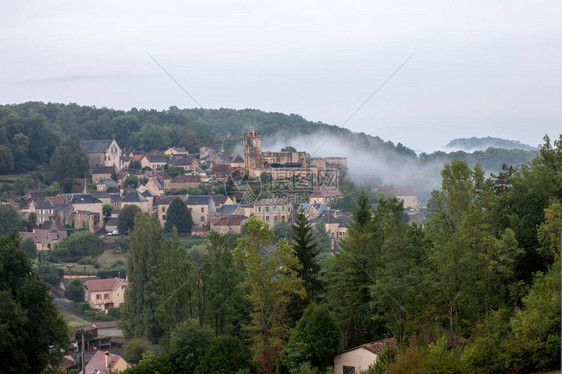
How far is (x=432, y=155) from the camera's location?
5472 inches

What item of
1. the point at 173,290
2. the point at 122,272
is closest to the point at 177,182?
the point at 122,272

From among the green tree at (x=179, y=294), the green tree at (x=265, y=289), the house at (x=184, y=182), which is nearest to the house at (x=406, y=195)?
the house at (x=184, y=182)

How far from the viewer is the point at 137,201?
75000 mm

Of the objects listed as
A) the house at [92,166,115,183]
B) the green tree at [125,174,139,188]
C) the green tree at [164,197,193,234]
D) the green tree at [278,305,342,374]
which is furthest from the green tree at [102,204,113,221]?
the green tree at [278,305,342,374]

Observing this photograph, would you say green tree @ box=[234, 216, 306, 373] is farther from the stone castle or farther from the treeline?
the stone castle

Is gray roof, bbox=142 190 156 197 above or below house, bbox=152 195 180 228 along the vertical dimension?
above

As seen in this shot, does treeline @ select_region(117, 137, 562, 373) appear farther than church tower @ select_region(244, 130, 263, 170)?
No

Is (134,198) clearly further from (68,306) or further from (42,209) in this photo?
(68,306)

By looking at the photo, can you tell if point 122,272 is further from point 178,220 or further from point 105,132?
point 105,132

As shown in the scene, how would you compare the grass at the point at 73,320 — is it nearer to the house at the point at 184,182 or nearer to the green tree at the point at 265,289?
the green tree at the point at 265,289

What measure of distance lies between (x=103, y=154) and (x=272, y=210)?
114 ft

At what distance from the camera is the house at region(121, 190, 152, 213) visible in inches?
2936

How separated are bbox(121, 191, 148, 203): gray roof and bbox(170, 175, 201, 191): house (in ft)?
22.2

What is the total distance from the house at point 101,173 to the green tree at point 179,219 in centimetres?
1997
